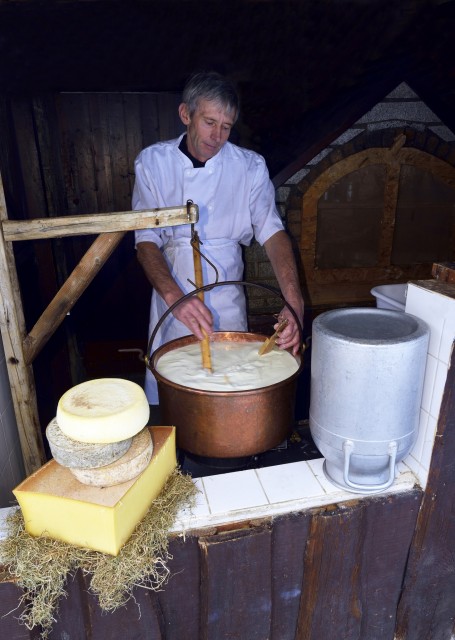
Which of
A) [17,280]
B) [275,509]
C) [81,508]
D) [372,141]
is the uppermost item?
[372,141]

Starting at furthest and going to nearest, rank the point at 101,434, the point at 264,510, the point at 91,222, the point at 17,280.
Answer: the point at 17,280, the point at 91,222, the point at 264,510, the point at 101,434

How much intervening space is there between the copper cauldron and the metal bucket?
134mm

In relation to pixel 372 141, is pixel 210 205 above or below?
below

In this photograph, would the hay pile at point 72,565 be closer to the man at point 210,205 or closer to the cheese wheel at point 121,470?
the cheese wheel at point 121,470

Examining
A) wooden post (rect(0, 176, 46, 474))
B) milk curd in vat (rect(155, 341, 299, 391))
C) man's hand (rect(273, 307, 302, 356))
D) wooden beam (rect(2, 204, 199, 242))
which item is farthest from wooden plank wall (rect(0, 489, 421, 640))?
wooden beam (rect(2, 204, 199, 242))

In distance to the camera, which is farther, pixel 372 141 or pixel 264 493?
A: pixel 372 141

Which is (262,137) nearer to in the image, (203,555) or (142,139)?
(142,139)

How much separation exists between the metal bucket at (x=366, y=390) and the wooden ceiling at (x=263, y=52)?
1684 mm

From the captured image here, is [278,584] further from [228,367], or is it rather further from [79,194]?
[79,194]

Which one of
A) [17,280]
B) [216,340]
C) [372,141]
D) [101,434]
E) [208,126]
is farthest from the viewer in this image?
[372,141]

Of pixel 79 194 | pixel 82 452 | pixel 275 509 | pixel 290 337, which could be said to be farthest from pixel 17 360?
pixel 79 194

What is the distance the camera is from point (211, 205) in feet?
9.89

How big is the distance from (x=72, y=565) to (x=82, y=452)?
37cm

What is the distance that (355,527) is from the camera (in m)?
1.73
